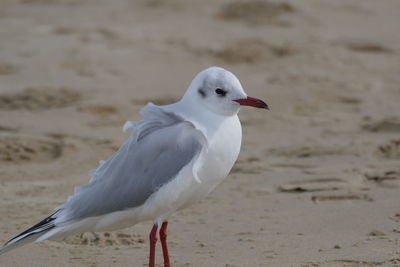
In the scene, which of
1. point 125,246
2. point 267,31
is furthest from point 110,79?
point 125,246

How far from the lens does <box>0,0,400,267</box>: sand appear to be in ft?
17.5

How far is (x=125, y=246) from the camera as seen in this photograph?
17.5 feet

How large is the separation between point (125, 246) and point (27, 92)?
136 inches

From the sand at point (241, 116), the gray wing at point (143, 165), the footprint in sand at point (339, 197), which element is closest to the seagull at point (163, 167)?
the gray wing at point (143, 165)

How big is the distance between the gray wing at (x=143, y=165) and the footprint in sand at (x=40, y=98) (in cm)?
347

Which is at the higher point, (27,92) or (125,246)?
(27,92)

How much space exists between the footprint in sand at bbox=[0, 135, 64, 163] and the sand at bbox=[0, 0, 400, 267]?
0.01 m

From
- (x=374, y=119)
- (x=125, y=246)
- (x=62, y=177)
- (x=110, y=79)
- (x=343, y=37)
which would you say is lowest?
(x=125, y=246)

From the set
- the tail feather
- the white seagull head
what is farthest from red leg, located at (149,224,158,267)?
the white seagull head

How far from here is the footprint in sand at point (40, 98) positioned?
817cm

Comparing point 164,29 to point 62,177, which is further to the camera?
point 164,29

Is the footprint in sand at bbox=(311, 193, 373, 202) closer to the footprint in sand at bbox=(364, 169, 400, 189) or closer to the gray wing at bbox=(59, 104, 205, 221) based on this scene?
Result: the footprint in sand at bbox=(364, 169, 400, 189)

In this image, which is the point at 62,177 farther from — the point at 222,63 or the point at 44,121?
the point at 222,63

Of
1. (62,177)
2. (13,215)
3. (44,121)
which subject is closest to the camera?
(13,215)
